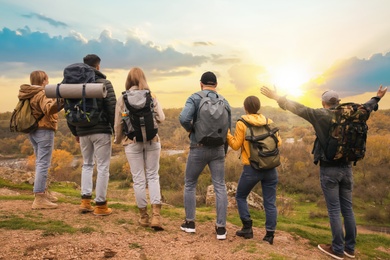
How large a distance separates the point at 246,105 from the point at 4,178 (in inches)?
379

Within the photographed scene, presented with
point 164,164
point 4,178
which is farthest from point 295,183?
point 4,178

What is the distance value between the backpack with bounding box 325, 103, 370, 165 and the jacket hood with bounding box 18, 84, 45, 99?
15.3 ft

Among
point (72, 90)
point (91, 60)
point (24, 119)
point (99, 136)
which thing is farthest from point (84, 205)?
point (91, 60)

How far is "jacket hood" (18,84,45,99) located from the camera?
5.32 metres

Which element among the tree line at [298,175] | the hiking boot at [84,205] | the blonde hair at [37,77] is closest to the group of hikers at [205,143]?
the blonde hair at [37,77]

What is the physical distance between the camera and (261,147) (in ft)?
15.4

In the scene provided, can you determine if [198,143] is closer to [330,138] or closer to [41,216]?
[330,138]

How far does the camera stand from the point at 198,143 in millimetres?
4660

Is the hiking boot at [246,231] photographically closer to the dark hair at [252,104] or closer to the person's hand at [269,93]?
the dark hair at [252,104]

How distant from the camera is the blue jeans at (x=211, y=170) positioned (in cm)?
470

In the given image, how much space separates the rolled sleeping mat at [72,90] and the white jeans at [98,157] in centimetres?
69

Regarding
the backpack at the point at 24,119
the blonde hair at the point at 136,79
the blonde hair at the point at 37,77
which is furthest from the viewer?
the blonde hair at the point at 37,77

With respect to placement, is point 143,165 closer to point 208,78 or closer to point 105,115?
point 105,115

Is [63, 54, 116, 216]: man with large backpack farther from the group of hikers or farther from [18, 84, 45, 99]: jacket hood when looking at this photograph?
[18, 84, 45, 99]: jacket hood
